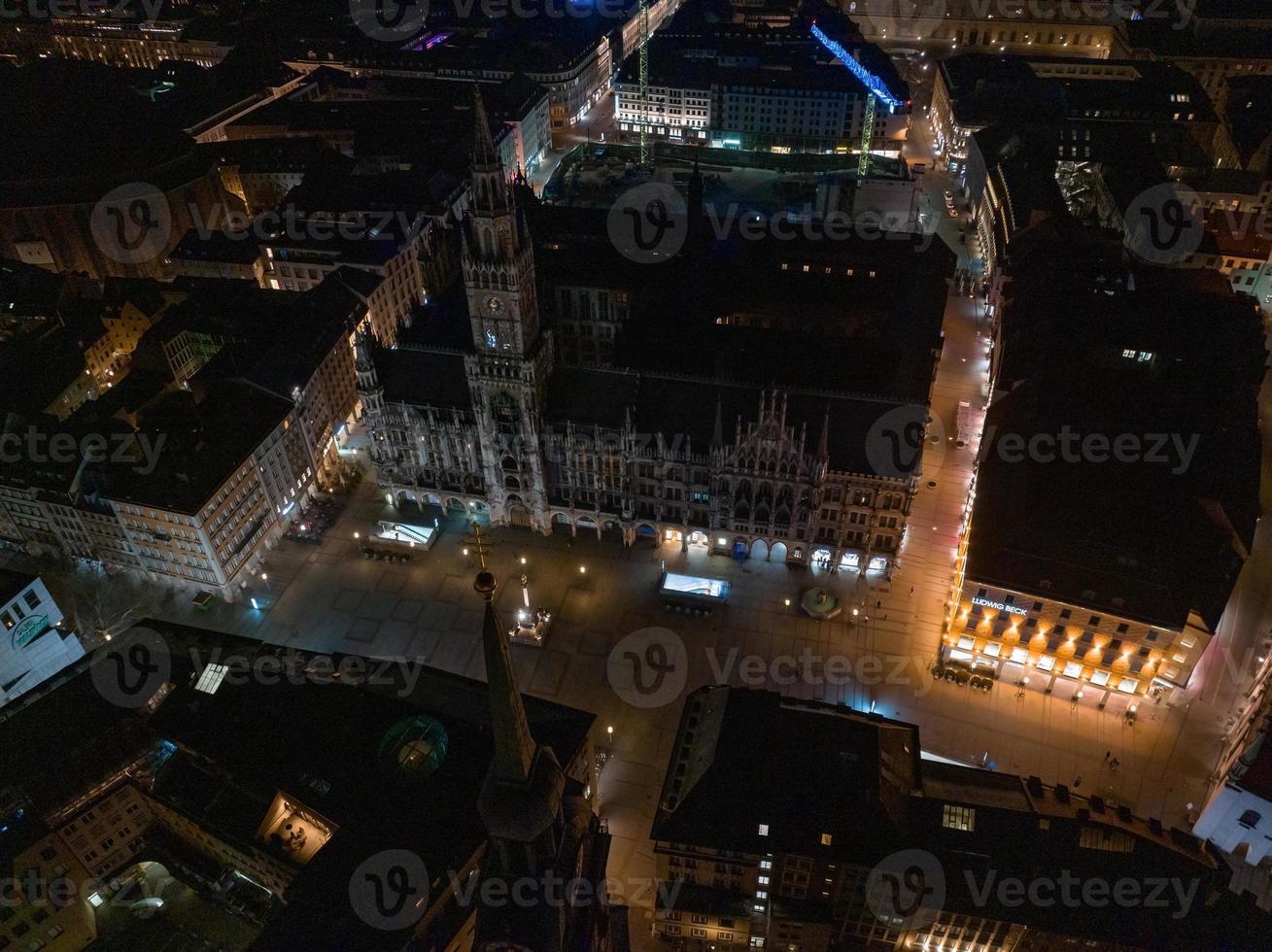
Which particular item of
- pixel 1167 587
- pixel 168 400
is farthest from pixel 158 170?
pixel 1167 587

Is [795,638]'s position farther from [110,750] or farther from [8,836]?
[8,836]

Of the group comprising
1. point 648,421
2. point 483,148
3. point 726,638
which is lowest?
point 726,638
